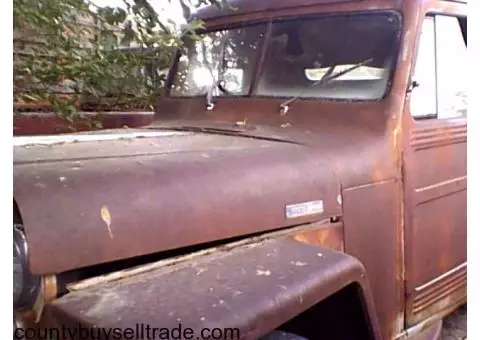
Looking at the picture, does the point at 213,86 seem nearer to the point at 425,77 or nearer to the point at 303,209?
the point at 425,77

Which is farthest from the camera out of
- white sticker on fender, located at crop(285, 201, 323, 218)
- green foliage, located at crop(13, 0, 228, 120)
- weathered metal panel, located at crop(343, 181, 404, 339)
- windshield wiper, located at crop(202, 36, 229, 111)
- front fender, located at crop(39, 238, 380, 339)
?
windshield wiper, located at crop(202, 36, 229, 111)

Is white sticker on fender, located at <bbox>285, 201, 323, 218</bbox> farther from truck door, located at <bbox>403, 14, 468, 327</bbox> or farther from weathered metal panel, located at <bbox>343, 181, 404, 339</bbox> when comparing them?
truck door, located at <bbox>403, 14, 468, 327</bbox>

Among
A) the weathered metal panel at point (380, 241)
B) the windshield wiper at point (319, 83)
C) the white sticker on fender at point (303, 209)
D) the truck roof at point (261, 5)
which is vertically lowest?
the weathered metal panel at point (380, 241)

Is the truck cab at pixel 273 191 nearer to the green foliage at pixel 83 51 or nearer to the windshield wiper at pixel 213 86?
the windshield wiper at pixel 213 86

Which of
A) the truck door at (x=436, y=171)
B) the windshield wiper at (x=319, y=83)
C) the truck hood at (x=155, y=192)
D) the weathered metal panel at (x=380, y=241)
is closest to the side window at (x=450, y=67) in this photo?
the truck door at (x=436, y=171)

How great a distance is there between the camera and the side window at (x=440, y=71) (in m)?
2.60

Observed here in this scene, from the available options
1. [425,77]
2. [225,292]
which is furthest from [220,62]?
[225,292]

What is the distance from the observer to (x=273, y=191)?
1873 mm

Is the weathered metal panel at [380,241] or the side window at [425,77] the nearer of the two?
the weathered metal panel at [380,241]

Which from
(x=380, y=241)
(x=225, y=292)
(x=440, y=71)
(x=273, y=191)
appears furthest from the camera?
(x=440, y=71)

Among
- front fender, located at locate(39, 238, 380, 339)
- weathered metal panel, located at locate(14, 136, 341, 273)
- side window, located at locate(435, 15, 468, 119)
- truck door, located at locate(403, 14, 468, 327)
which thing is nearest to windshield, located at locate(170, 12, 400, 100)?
truck door, located at locate(403, 14, 468, 327)

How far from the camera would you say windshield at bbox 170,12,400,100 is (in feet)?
8.13

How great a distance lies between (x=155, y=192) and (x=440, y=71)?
5.51ft

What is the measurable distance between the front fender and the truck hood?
0.22 ft
